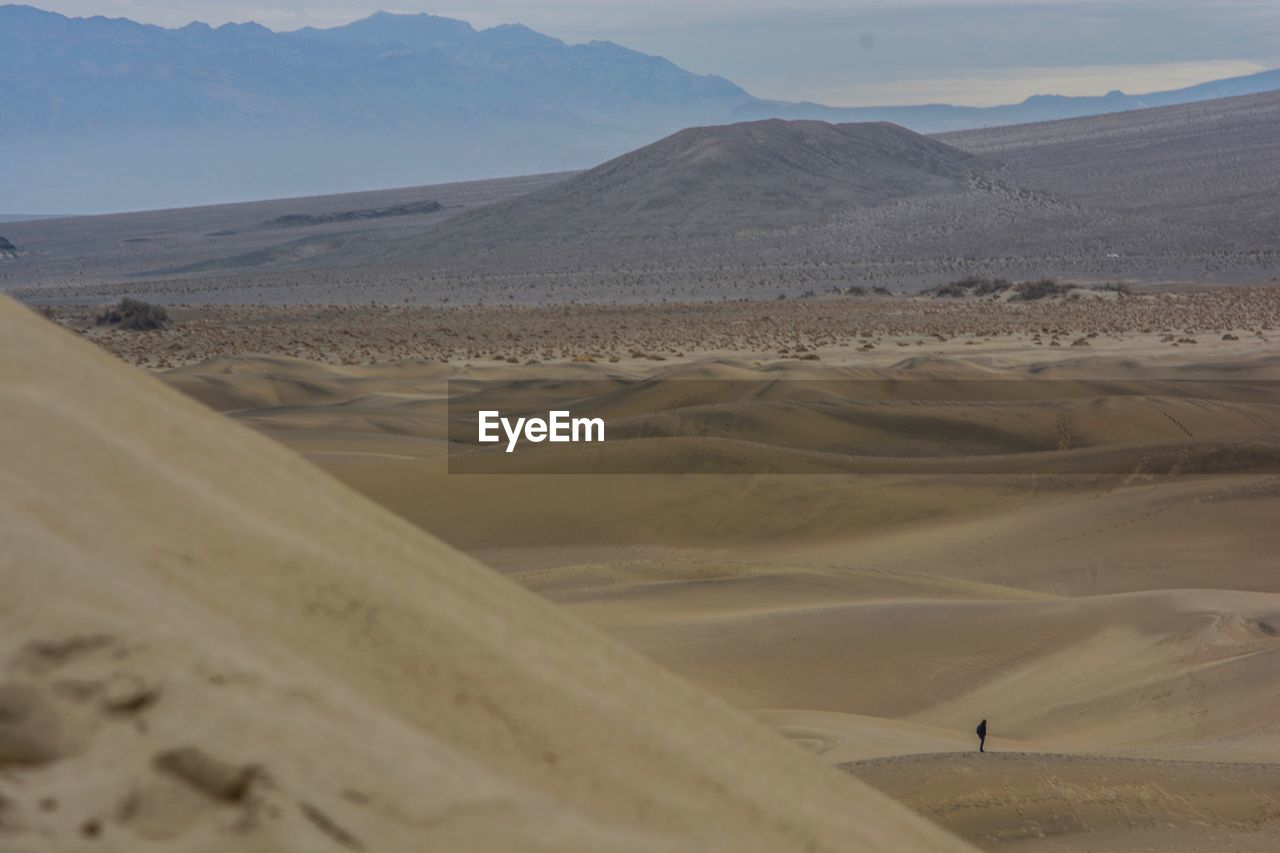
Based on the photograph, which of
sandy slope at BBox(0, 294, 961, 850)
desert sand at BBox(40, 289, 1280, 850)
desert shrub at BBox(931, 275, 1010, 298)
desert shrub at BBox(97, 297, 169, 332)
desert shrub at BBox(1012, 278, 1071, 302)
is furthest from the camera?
desert shrub at BBox(931, 275, 1010, 298)

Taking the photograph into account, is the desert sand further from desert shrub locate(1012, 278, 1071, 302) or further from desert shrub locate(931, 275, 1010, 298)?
desert shrub locate(931, 275, 1010, 298)

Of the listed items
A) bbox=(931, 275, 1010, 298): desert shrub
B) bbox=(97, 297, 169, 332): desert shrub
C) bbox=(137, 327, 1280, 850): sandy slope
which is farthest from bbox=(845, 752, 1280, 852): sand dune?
bbox=(931, 275, 1010, 298): desert shrub

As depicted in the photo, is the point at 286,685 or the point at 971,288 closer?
the point at 286,685

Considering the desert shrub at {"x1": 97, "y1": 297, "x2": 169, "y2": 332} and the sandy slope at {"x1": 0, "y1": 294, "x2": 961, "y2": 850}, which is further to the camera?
the desert shrub at {"x1": 97, "y1": 297, "x2": 169, "y2": 332}

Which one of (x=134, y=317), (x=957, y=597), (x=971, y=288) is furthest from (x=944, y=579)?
(x=971, y=288)

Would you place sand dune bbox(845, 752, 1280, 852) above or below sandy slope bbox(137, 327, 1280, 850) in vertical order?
above

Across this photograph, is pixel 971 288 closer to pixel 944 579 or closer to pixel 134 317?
pixel 134 317

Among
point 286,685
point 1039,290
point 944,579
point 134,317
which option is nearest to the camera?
point 286,685
